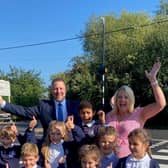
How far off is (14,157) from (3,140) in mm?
250

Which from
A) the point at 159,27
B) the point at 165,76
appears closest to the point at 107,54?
the point at 159,27

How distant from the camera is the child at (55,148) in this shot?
188 inches

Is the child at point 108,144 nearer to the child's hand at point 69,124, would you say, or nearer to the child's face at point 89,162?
the child's face at point 89,162

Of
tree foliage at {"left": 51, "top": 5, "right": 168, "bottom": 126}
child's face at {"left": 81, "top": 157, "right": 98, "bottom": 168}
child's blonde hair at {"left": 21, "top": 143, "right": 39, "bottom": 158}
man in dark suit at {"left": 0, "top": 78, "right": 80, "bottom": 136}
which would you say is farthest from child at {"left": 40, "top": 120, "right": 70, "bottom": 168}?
tree foliage at {"left": 51, "top": 5, "right": 168, "bottom": 126}

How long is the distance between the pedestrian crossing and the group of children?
319 inches

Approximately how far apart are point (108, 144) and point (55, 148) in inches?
Result: 25.3

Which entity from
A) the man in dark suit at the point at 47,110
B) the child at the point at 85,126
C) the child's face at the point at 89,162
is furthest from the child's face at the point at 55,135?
the child's face at the point at 89,162

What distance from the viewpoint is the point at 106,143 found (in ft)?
14.8

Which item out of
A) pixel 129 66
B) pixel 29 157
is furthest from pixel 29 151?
pixel 129 66

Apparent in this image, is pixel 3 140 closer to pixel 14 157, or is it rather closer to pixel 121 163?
pixel 14 157

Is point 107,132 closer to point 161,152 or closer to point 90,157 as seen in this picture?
point 90,157

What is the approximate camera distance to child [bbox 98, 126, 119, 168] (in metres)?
4.49

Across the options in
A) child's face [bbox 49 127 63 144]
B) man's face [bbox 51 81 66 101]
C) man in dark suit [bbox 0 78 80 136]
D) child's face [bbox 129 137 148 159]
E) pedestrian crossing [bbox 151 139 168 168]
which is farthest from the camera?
pedestrian crossing [bbox 151 139 168 168]

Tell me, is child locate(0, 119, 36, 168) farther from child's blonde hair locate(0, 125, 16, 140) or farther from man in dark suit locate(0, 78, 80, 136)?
man in dark suit locate(0, 78, 80, 136)
